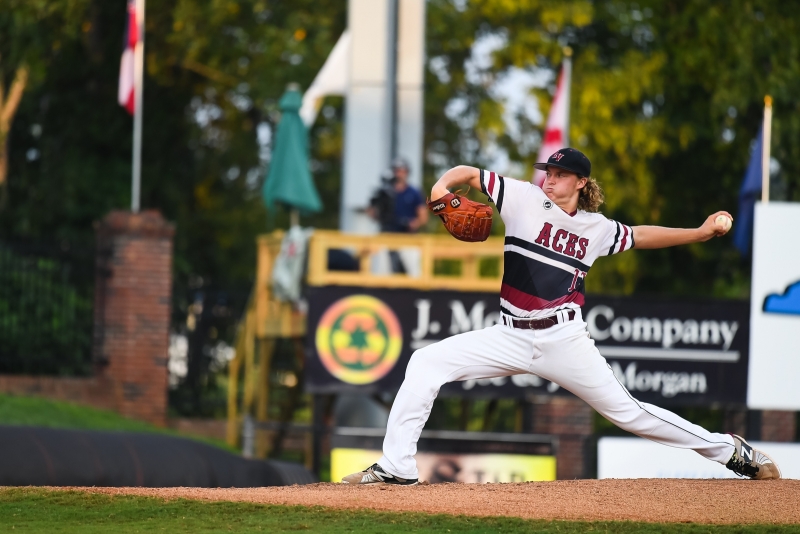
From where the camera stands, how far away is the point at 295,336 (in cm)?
1788

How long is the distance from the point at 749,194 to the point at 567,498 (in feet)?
42.5

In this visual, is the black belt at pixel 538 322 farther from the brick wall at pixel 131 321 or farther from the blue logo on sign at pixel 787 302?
the brick wall at pixel 131 321

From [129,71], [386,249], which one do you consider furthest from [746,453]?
[129,71]

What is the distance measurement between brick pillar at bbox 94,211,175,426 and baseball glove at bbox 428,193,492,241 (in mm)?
11026

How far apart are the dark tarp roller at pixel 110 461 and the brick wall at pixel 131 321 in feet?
13.1

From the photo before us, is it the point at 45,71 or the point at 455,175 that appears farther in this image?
the point at 45,71

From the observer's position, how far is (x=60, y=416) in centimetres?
1647

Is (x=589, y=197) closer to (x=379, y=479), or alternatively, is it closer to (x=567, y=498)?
(x=567, y=498)

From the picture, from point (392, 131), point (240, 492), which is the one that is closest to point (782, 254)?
point (392, 131)

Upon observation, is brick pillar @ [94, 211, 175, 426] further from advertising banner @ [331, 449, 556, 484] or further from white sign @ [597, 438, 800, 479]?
white sign @ [597, 438, 800, 479]

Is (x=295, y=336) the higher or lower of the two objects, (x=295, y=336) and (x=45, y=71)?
the lower

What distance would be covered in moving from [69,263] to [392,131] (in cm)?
458

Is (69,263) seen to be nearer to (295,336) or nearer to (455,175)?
(295,336)

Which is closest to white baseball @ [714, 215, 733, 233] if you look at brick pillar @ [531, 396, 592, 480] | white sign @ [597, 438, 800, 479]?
white sign @ [597, 438, 800, 479]
